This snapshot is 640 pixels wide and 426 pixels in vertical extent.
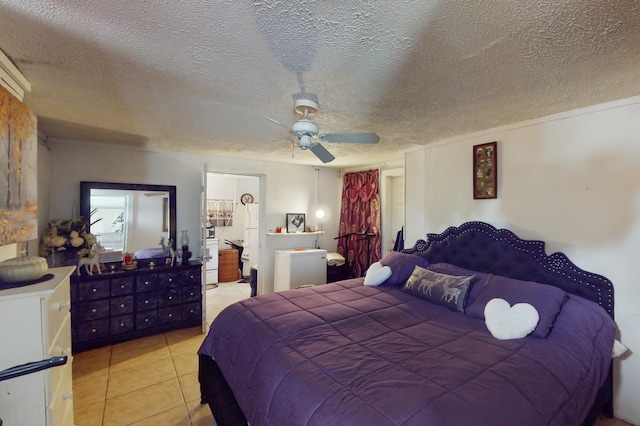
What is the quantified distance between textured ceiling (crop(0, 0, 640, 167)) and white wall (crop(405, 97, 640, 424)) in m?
0.22

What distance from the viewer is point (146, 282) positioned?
11.1 feet

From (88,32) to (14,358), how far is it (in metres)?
1.54

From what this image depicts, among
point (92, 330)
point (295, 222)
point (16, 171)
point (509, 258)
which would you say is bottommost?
point (92, 330)

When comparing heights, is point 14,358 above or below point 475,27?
below

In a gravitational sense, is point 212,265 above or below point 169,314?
above

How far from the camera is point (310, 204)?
207 inches

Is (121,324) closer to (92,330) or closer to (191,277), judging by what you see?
(92,330)

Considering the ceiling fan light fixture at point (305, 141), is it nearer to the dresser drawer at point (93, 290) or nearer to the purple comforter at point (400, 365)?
the purple comforter at point (400, 365)

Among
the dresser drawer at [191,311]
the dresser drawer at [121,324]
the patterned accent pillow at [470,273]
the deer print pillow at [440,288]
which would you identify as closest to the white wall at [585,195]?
the patterned accent pillow at [470,273]

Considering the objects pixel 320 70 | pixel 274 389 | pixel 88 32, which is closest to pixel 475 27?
pixel 320 70

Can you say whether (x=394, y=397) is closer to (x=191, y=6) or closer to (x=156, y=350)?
(x=191, y=6)

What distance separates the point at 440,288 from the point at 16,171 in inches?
116

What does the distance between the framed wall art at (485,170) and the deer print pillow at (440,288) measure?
92 centimetres

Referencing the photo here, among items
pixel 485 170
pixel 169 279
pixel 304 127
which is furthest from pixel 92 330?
pixel 485 170
